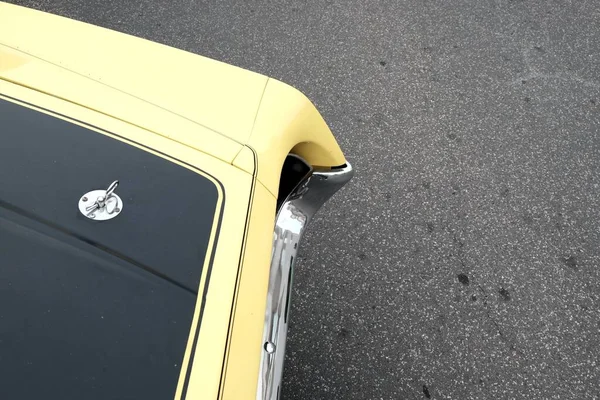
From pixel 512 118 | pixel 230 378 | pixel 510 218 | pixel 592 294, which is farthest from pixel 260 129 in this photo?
pixel 512 118

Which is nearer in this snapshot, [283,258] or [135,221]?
[135,221]

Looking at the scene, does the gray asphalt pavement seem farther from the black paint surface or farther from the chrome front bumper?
the black paint surface

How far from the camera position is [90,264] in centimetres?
111

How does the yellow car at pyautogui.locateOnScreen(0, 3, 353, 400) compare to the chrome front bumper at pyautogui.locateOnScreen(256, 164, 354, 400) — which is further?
the chrome front bumper at pyautogui.locateOnScreen(256, 164, 354, 400)

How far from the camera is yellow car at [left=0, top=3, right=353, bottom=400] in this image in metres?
1.02

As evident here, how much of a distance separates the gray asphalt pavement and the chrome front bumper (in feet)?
2.34

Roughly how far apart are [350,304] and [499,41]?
2330mm

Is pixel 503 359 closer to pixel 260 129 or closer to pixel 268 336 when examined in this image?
pixel 268 336

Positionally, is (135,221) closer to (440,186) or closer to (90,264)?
(90,264)

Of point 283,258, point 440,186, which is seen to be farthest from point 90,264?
point 440,186

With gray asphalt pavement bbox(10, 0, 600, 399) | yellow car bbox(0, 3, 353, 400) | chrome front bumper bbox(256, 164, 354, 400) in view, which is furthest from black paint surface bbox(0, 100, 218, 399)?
gray asphalt pavement bbox(10, 0, 600, 399)

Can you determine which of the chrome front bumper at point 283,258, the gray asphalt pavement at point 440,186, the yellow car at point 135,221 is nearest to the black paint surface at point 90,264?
the yellow car at point 135,221

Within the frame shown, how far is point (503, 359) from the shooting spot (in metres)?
2.25

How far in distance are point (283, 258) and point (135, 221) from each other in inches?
20.8
